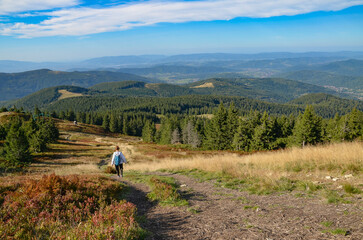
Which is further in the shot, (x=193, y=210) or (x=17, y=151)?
(x=17, y=151)

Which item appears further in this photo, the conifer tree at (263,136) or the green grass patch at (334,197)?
the conifer tree at (263,136)

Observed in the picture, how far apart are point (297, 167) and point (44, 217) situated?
12838 millimetres

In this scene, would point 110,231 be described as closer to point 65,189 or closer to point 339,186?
point 65,189

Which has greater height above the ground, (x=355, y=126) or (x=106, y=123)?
(x=355, y=126)

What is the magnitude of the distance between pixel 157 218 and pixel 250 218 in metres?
3.34

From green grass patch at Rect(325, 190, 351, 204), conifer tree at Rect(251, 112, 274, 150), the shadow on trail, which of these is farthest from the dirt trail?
conifer tree at Rect(251, 112, 274, 150)

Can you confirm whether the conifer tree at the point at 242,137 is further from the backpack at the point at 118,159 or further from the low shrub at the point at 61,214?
the low shrub at the point at 61,214

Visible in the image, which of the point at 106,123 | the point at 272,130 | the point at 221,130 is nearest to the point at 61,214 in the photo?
the point at 272,130

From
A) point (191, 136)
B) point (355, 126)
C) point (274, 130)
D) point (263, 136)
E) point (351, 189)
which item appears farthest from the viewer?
point (191, 136)

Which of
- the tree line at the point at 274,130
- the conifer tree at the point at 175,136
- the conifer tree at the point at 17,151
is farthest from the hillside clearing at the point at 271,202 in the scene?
the conifer tree at the point at 175,136

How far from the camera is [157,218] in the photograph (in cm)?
781

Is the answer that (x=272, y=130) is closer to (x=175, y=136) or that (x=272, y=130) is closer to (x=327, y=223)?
(x=175, y=136)

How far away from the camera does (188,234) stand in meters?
6.21

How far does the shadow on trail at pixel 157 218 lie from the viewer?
6480 millimetres
